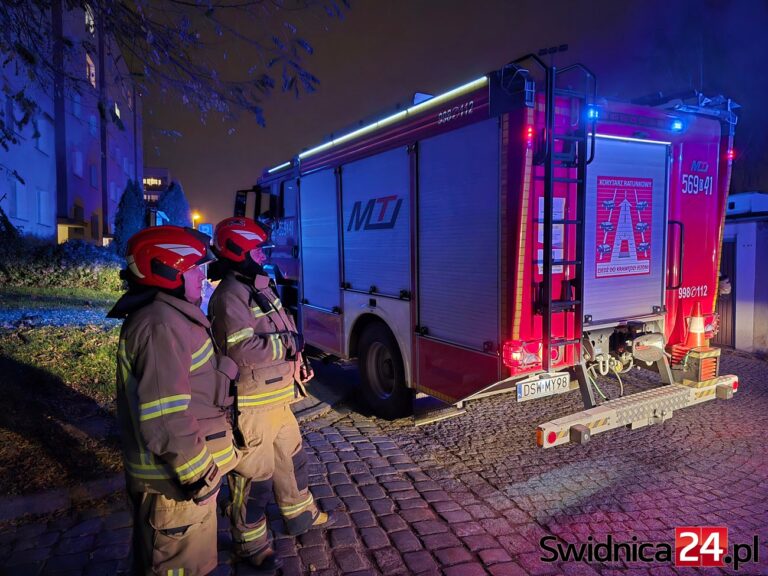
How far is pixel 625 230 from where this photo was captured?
4773 millimetres

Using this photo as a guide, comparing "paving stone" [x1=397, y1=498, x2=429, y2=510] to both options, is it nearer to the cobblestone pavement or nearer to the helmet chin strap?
the cobblestone pavement

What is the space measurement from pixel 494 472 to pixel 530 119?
2.63 meters

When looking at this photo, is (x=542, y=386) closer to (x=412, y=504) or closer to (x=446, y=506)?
(x=446, y=506)

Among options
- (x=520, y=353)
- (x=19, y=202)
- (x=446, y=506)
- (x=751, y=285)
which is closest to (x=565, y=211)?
(x=520, y=353)

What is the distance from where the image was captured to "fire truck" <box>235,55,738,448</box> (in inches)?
158

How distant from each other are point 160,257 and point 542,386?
3.08 m

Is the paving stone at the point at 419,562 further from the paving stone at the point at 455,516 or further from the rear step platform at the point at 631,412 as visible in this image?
the rear step platform at the point at 631,412

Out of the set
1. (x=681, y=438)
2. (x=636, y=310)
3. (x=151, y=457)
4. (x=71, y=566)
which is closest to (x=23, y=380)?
(x=71, y=566)

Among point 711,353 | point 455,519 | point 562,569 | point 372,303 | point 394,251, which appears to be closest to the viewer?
→ point 562,569

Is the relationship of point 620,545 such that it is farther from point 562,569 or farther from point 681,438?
point 681,438

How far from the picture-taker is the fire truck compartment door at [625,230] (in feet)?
15.0

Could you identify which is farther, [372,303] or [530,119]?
[372,303]

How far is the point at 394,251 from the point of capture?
17.5 ft

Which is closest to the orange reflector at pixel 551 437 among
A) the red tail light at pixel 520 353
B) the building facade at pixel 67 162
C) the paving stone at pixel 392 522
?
the red tail light at pixel 520 353
